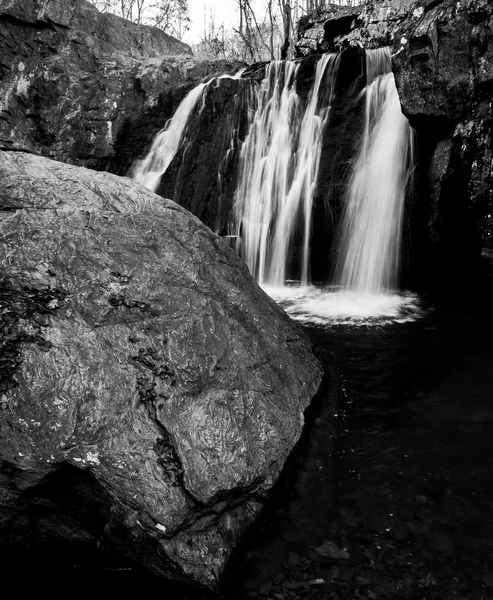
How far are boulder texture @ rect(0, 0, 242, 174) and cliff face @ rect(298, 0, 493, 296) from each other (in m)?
7.44

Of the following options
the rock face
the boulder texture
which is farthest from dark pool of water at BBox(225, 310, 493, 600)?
the boulder texture

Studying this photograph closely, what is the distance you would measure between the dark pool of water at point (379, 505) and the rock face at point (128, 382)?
0.22 meters

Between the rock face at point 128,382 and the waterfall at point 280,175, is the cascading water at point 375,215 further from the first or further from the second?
the rock face at point 128,382

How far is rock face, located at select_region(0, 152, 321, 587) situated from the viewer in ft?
8.09

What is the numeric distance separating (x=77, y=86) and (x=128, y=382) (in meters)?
13.5

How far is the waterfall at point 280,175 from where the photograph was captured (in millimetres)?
9477

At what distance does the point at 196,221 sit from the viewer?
13.9ft

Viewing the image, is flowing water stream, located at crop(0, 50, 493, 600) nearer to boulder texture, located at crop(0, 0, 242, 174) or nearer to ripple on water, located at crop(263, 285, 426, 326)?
ripple on water, located at crop(263, 285, 426, 326)

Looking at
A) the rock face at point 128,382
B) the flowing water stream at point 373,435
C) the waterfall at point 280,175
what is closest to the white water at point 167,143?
the waterfall at point 280,175

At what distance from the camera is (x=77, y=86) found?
13461mm

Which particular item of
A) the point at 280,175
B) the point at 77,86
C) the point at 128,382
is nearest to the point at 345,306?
the point at 280,175

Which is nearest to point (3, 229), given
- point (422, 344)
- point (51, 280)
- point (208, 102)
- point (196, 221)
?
point (51, 280)

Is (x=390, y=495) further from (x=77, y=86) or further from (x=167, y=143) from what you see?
(x=77, y=86)

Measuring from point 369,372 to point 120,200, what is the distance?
3.25 meters
